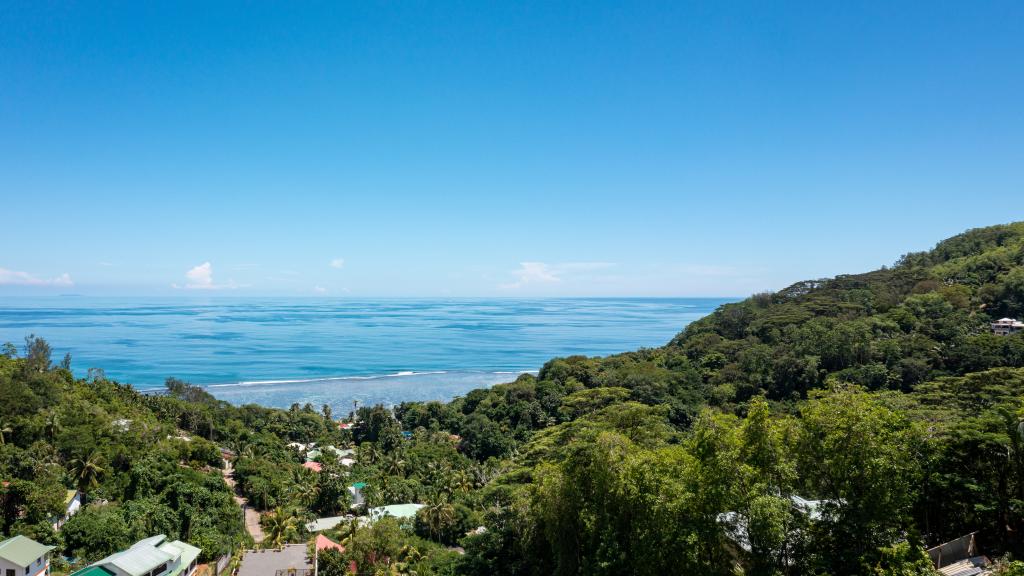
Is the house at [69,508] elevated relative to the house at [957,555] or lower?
lower

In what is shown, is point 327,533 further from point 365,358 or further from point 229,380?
point 365,358

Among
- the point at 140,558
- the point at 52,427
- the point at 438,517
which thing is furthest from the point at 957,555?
the point at 52,427

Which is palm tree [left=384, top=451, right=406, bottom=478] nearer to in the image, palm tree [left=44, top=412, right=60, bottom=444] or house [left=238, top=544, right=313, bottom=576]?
house [left=238, top=544, right=313, bottom=576]

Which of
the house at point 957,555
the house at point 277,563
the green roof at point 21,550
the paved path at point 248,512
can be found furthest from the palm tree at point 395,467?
the house at point 957,555

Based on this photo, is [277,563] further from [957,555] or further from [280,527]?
[957,555]

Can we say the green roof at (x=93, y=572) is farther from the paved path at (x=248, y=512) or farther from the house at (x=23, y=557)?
the paved path at (x=248, y=512)

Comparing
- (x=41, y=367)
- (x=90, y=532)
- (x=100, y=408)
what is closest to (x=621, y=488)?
(x=90, y=532)
